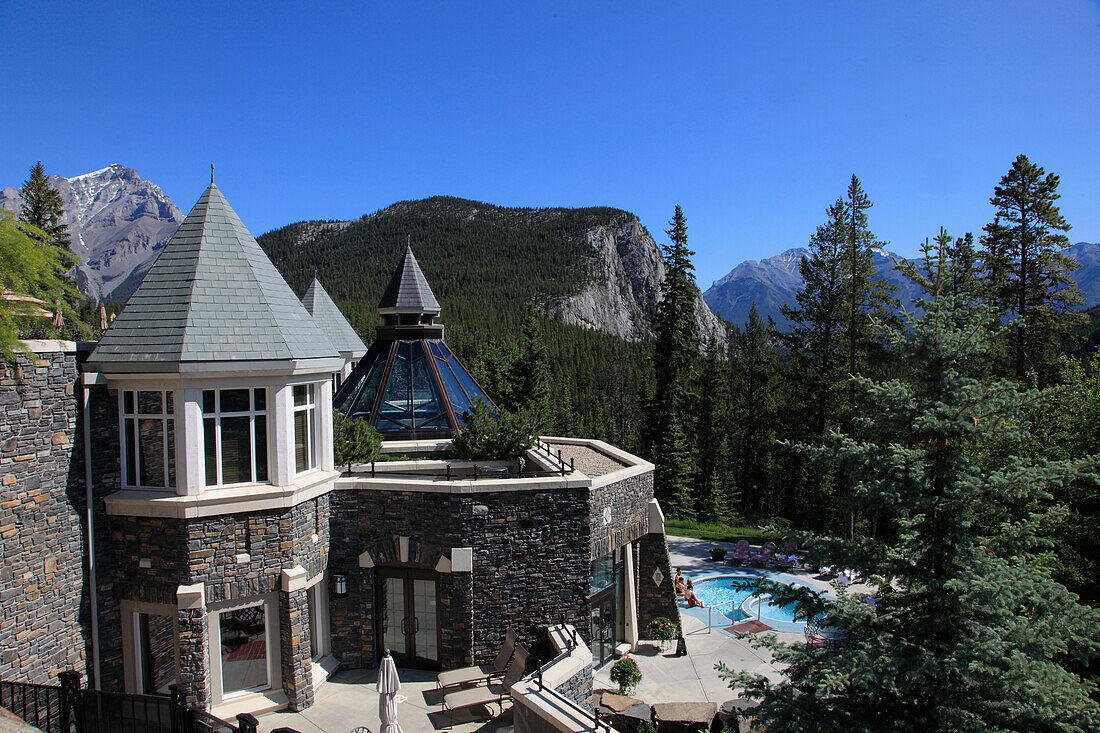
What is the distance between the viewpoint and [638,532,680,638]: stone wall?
50.9ft

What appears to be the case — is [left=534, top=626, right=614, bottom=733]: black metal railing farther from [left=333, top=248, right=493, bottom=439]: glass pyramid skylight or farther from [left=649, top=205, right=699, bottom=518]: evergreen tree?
[left=649, top=205, right=699, bottom=518]: evergreen tree

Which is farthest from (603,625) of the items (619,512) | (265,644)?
(265,644)

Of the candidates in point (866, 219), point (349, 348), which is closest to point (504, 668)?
point (349, 348)

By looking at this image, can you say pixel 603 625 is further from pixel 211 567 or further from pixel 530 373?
pixel 530 373

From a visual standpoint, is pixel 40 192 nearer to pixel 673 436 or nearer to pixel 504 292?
pixel 673 436

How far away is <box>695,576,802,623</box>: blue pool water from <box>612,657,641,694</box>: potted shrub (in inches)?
237

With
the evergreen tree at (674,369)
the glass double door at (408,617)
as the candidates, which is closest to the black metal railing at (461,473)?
the glass double door at (408,617)

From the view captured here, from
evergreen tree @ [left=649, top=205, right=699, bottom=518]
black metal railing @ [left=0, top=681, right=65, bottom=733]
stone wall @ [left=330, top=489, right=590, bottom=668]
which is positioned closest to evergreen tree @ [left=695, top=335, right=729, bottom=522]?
evergreen tree @ [left=649, top=205, right=699, bottom=518]

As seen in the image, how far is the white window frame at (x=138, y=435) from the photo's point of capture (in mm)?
10586

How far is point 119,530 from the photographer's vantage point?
10.6 m

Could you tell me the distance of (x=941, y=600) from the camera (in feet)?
22.8

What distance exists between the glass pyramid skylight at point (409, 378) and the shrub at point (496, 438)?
2.28 metres

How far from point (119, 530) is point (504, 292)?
126m

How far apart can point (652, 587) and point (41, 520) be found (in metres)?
12.4
